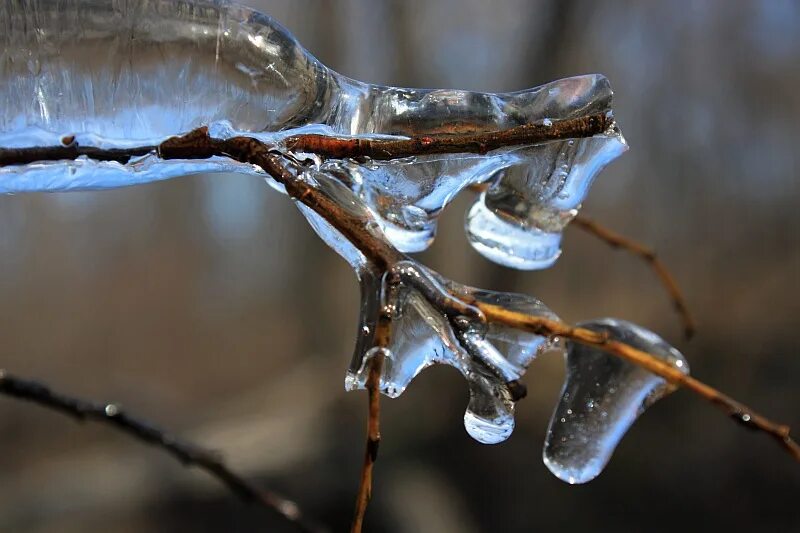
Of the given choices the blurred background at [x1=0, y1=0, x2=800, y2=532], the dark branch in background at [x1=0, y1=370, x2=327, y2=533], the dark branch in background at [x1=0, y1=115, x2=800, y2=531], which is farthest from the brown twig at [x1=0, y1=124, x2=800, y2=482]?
the blurred background at [x1=0, y1=0, x2=800, y2=532]

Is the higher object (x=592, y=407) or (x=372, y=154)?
(x=372, y=154)

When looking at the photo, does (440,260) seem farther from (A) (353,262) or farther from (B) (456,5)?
(A) (353,262)

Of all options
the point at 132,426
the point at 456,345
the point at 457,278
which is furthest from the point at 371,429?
the point at 457,278

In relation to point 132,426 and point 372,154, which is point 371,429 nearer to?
point 372,154

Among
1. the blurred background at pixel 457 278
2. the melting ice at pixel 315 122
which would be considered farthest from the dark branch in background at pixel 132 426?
the blurred background at pixel 457 278

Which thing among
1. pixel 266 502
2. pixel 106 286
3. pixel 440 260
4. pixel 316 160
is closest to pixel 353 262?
pixel 316 160

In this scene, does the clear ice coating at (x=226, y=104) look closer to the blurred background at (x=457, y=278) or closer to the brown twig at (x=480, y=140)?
the brown twig at (x=480, y=140)

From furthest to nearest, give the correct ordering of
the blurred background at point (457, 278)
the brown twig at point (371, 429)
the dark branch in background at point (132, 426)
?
the blurred background at point (457, 278) < the dark branch in background at point (132, 426) < the brown twig at point (371, 429)
